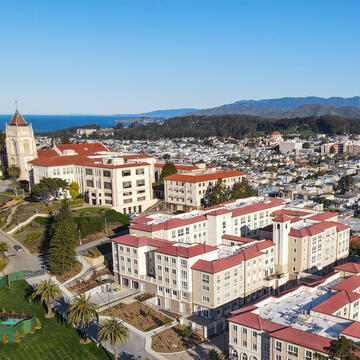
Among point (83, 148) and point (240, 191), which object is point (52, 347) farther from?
point (83, 148)

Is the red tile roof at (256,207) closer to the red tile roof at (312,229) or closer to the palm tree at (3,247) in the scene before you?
the red tile roof at (312,229)

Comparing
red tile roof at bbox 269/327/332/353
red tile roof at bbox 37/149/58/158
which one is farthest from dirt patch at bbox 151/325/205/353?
red tile roof at bbox 37/149/58/158

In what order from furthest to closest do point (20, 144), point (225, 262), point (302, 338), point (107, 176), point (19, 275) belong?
point (20, 144) < point (107, 176) < point (19, 275) < point (225, 262) < point (302, 338)

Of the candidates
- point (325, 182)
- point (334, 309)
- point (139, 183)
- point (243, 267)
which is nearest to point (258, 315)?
point (334, 309)

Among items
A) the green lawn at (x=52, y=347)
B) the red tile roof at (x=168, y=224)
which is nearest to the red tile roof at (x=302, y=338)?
the green lawn at (x=52, y=347)

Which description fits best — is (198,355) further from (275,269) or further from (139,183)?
(139,183)

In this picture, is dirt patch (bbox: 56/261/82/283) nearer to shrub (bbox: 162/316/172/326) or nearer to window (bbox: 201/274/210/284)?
shrub (bbox: 162/316/172/326)

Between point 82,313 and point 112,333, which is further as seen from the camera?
point 82,313

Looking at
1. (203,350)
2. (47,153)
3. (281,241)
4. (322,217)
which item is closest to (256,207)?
(322,217)
